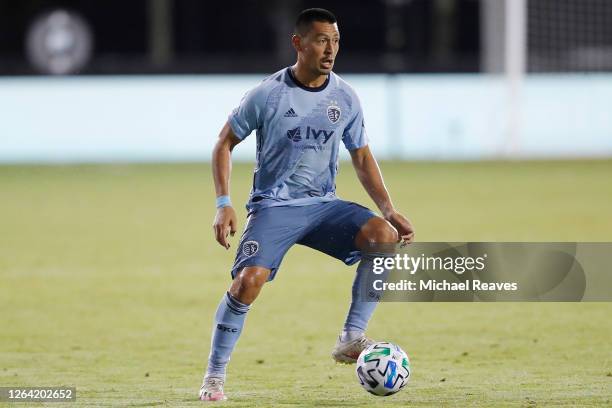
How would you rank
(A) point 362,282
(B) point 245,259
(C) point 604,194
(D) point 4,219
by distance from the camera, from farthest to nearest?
(C) point 604,194
(D) point 4,219
(A) point 362,282
(B) point 245,259

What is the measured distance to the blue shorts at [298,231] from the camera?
260 inches

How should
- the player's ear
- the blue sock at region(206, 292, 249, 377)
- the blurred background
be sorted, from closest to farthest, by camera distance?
the blue sock at region(206, 292, 249, 377), the player's ear, the blurred background

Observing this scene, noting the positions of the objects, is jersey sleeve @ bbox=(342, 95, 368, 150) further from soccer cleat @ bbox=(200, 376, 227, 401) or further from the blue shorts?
soccer cleat @ bbox=(200, 376, 227, 401)

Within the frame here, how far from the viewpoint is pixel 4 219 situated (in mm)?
16297

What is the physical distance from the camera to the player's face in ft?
22.0

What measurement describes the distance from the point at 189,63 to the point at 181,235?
43.6 ft

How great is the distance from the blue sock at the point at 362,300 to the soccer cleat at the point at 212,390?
2.82 ft

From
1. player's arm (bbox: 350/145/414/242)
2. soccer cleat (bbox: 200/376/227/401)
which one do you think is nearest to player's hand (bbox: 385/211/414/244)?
player's arm (bbox: 350/145/414/242)

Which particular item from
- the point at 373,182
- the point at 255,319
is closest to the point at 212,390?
the point at 373,182

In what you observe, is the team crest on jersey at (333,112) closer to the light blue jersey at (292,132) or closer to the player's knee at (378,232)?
the light blue jersey at (292,132)

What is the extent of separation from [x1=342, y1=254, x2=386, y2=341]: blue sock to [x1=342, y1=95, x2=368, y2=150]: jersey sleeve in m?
0.62

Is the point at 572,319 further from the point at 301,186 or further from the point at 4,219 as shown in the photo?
the point at 4,219

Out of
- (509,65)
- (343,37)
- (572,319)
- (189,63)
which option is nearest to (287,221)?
(572,319)

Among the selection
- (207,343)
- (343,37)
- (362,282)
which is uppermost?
(362,282)
